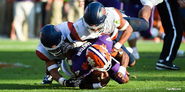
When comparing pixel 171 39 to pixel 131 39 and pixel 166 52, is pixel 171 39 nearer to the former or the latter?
pixel 166 52

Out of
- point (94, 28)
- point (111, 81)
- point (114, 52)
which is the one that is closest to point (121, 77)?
point (114, 52)

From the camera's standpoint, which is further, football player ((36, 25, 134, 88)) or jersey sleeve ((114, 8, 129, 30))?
jersey sleeve ((114, 8, 129, 30))

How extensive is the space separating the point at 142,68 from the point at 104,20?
2.91 meters

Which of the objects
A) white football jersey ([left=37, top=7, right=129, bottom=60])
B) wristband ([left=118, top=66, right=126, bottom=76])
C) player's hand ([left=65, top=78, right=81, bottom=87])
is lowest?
player's hand ([left=65, top=78, right=81, bottom=87])

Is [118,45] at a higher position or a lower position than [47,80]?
higher

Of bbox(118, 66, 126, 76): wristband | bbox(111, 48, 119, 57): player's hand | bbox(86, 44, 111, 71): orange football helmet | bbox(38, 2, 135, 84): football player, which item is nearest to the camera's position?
bbox(86, 44, 111, 71): orange football helmet

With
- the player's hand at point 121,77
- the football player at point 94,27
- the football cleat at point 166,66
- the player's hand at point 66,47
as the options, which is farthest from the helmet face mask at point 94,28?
the football cleat at point 166,66

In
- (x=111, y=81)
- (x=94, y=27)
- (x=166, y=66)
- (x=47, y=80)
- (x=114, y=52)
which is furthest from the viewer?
(x=166, y=66)

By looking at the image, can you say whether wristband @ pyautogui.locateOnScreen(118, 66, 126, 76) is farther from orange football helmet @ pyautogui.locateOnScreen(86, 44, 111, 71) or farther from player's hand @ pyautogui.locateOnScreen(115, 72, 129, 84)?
orange football helmet @ pyautogui.locateOnScreen(86, 44, 111, 71)

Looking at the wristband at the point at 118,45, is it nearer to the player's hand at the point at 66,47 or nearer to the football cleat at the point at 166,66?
the player's hand at the point at 66,47

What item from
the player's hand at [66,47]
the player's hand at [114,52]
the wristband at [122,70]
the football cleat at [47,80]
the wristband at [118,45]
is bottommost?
the football cleat at [47,80]

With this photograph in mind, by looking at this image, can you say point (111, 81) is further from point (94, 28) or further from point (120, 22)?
point (94, 28)

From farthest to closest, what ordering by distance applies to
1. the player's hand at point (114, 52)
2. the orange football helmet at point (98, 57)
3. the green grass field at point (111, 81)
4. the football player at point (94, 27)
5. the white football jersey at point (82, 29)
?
the player's hand at point (114, 52) < the white football jersey at point (82, 29) < the green grass field at point (111, 81) < the football player at point (94, 27) < the orange football helmet at point (98, 57)

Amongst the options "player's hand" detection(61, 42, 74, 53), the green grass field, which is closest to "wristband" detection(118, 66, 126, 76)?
the green grass field
